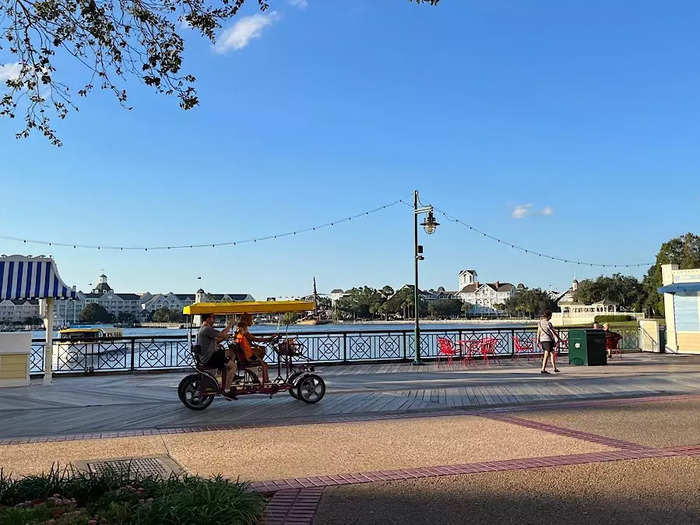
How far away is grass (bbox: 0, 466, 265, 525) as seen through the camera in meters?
4.02

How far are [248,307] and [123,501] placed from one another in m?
6.48

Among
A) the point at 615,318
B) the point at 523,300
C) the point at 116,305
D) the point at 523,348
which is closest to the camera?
the point at 523,348

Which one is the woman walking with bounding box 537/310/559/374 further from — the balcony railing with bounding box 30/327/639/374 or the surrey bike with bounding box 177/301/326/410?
the surrey bike with bounding box 177/301/326/410

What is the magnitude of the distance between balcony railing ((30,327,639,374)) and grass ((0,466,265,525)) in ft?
42.3

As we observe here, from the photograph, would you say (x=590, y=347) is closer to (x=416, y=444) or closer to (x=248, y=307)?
(x=248, y=307)

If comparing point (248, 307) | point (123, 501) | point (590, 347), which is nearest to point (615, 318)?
point (590, 347)

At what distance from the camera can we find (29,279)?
571 inches

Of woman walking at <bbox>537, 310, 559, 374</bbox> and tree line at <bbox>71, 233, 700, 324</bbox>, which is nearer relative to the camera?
woman walking at <bbox>537, 310, 559, 374</bbox>

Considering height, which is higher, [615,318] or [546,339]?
[546,339]

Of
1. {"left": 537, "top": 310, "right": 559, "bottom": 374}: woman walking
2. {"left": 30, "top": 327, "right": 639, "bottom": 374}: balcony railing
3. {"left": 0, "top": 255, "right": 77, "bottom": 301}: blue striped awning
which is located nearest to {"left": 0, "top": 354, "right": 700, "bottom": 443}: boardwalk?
{"left": 537, "top": 310, "right": 559, "bottom": 374}: woman walking

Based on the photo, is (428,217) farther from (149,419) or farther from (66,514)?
(66,514)

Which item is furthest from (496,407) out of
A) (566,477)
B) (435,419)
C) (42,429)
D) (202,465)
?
(42,429)

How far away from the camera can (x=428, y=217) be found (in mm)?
20359

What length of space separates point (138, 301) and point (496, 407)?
152120 millimetres
